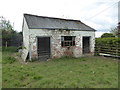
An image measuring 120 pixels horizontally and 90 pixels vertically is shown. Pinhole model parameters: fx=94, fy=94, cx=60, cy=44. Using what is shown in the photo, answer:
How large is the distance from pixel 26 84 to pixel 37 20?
24.9 ft

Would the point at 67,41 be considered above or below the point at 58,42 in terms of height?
above

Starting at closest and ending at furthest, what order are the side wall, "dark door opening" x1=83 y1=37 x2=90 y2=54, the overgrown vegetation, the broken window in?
the side wall
the overgrown vegetation
the broken window
"dark door opening" x1=83 y1=37 x2=90 y2=54

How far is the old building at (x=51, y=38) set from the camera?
880cm

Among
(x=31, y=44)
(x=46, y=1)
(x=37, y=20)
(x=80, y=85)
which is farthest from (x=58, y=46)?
(x=80, y=85)

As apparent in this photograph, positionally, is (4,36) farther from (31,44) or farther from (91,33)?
(91,33)

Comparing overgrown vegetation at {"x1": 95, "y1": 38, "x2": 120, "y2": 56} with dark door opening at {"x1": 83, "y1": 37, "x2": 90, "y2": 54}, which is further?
dark door opening at {"x1": 83, "y1": 37, "x2": 90, "y2": 54}

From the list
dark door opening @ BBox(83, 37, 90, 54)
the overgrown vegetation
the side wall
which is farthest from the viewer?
dark door opening @ BBox(83, 37, 90, 54)

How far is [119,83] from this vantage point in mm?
3873

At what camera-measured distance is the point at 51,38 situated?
9570 millimetres

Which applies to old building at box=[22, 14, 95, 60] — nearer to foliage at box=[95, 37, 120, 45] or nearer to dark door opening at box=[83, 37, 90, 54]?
dark door opening at box=[83, 37, 90, 54]

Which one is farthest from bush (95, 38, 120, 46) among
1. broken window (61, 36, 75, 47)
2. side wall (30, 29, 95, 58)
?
broken window (61, 36, 75, 47)

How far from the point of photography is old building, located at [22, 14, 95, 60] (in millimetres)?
8805

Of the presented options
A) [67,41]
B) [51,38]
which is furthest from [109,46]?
[51,38]

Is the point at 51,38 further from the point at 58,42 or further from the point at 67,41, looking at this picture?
the point at 67,41
